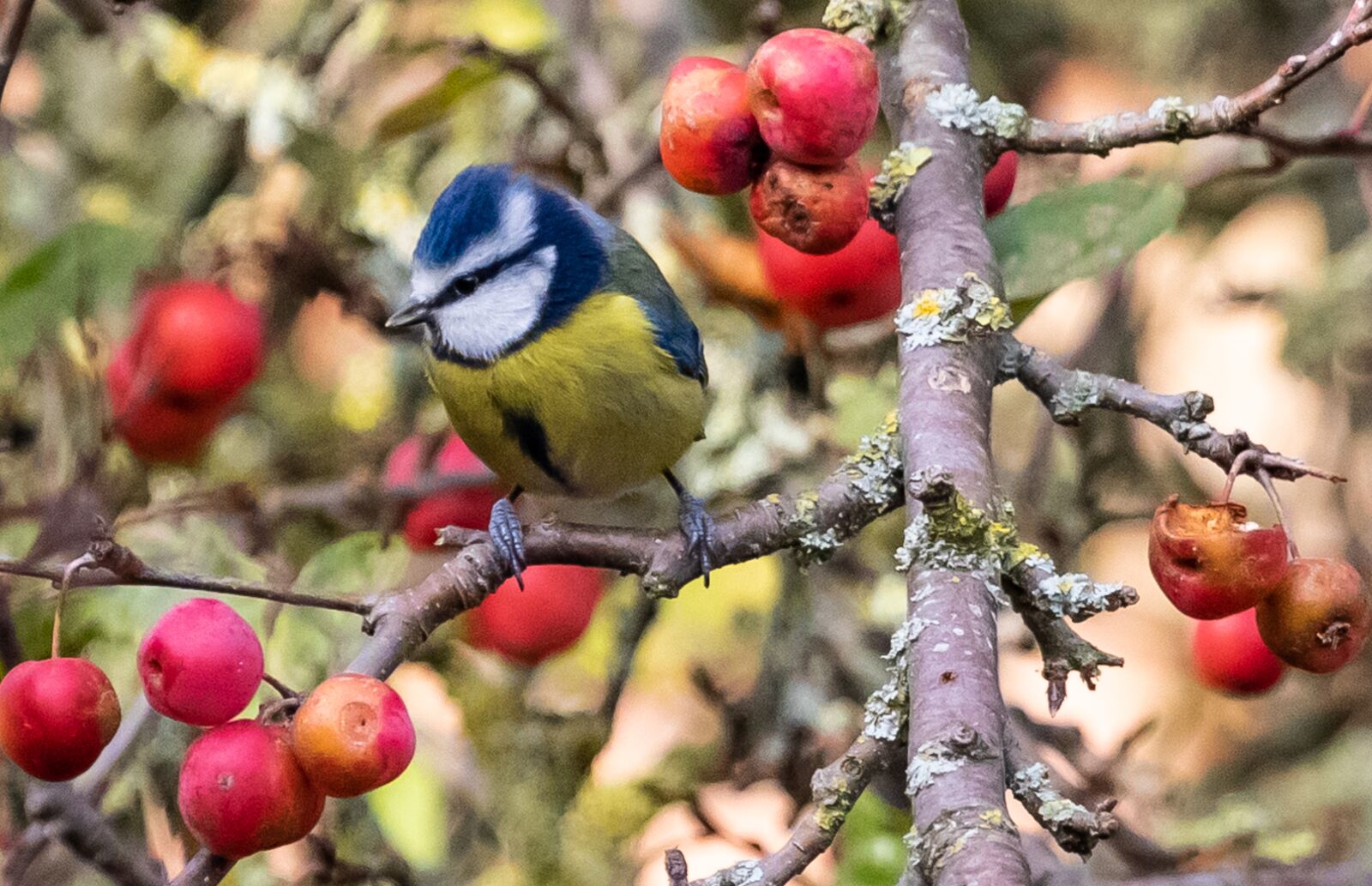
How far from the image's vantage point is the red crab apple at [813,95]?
1050 millimetres

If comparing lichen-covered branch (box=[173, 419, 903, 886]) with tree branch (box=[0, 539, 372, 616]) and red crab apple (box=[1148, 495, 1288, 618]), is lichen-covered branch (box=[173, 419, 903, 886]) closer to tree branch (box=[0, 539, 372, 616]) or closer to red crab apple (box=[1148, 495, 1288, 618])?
tree branch (box=[0, 539, 372, 616])

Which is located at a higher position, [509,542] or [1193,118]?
[1193,118]

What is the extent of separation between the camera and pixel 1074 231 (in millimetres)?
1198

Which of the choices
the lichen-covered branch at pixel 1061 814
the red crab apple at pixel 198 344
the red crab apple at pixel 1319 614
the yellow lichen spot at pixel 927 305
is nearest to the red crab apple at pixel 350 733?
the lichen-covered branch at pixel 1061 814

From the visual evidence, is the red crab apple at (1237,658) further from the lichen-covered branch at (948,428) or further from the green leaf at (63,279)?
the green leaf at (63,279)

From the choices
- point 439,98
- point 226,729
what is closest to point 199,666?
point 226,729

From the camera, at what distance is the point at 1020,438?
6.86 feet

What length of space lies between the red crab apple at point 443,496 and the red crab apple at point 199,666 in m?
0.62

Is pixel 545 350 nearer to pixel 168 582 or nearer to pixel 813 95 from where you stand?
pixel 813 95

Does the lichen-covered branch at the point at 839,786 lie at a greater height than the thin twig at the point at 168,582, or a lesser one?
greater

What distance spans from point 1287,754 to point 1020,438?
572 mm

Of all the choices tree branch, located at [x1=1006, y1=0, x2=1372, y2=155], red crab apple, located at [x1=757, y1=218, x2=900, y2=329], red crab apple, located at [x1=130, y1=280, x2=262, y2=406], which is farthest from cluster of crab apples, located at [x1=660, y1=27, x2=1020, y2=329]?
red crab apple, located at [x1=130, y1=280, x2=262, y2=406]

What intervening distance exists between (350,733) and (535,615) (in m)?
0.75

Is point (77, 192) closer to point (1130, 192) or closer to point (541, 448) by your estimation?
point (541, 448)
